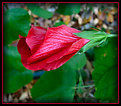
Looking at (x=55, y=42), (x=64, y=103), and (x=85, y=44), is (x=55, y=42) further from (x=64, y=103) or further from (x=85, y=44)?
(x=64, y=103)

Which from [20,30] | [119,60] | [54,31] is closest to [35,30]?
[54,31]

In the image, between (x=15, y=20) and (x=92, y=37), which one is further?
(x=15, y=20)

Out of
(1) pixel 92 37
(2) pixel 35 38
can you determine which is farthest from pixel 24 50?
(1) pixel 92 37

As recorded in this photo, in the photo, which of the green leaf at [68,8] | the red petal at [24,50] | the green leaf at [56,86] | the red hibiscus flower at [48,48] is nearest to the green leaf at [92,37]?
the red hibiscus flower at [48,48]

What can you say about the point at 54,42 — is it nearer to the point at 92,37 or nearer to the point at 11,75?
the point at 92,37

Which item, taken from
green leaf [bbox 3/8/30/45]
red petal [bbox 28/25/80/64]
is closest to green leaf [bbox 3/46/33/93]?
green leaf [bbox 3/8/30/45]

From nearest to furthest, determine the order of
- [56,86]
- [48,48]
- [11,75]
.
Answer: [48,48], [56,86], [11,75]

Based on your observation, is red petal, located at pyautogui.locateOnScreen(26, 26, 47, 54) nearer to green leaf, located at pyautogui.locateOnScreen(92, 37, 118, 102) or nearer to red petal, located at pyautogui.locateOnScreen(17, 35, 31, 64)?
red petal, located at pyautogui.locateOnScreen(17, 35, 31, 64)

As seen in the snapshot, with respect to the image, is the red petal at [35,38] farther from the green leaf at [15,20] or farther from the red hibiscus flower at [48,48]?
the green leaf at [15,20]

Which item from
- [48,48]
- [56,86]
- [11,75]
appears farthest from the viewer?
[11,75]
